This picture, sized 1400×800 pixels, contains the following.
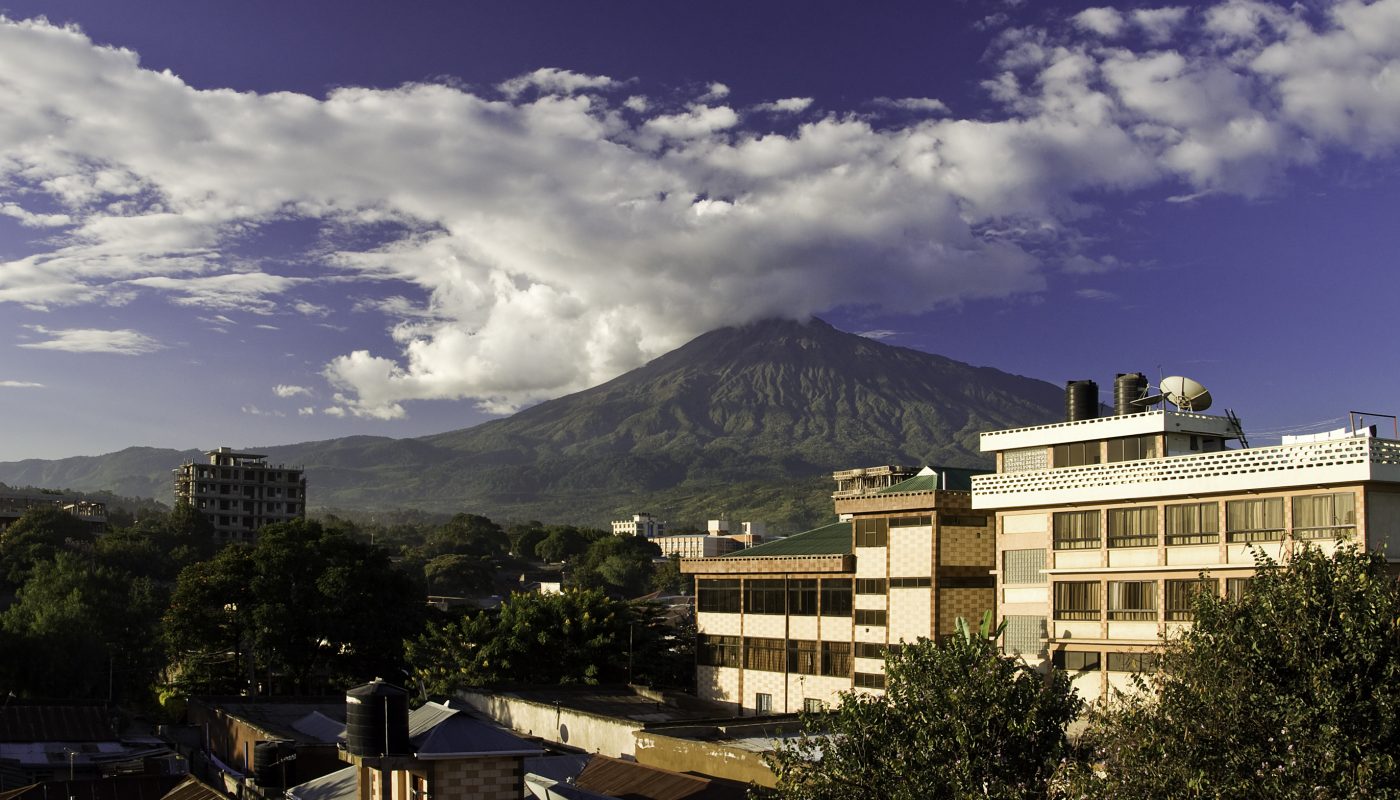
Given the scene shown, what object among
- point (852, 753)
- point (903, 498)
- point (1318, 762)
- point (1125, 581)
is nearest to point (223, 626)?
point (903, 498)

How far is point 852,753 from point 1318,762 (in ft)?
18.2

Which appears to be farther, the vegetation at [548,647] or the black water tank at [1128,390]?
the vegetation at [548,647]

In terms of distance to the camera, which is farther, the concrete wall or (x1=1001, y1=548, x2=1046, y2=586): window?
(x1=1001, y1=548, x2=1046, y2=586): window

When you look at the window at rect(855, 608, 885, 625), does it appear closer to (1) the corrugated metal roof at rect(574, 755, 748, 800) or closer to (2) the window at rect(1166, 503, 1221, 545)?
(2) the window at rect(1166, 503, 1221, 545)

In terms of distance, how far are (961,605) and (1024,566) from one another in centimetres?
311

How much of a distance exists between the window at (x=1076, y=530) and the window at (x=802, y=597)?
11347 mm

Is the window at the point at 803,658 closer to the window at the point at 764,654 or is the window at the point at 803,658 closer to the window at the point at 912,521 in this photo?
the window at the point at 764,654

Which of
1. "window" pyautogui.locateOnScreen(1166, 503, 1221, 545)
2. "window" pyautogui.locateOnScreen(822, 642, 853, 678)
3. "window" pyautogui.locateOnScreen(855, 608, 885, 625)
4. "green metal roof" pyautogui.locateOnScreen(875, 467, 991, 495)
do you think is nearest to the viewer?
"window" pyautogui.locateOnScreen(1166, 503, 1221, 545)

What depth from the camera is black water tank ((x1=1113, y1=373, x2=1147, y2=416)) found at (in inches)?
1433

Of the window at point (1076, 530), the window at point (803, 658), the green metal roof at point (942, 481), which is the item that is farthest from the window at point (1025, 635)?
the window at point (803, 658)

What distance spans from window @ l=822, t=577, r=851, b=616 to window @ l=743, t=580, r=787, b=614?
7.67 ft

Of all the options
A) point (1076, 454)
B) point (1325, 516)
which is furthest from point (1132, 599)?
point (1325, 516)

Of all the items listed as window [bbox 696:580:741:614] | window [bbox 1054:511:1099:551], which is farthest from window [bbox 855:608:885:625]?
window [bbox 1054:511:1099:551]

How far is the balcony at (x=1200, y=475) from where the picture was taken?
26.5 m
